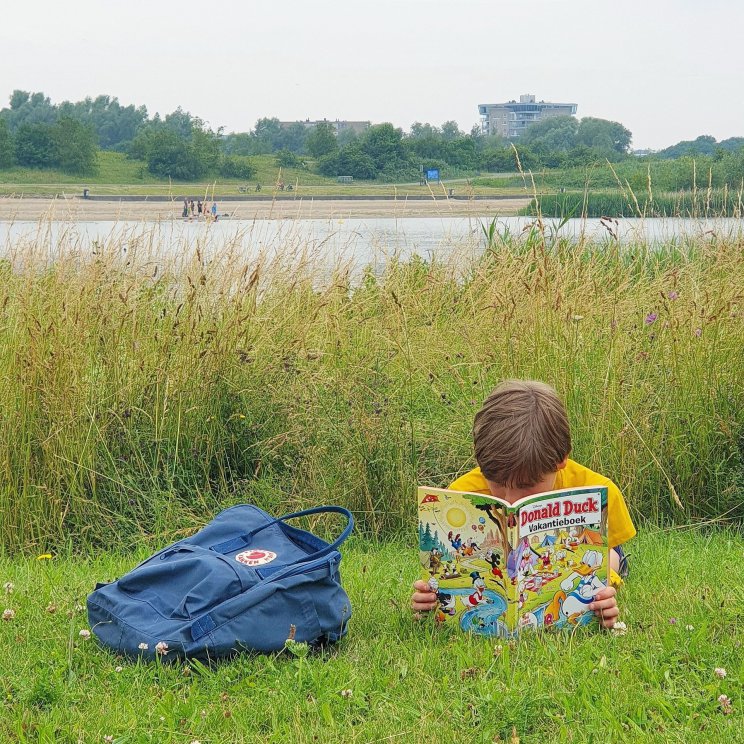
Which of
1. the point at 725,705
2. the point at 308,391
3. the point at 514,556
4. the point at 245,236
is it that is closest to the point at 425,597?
the point at 514,556

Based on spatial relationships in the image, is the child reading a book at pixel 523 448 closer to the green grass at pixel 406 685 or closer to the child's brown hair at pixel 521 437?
the child's brown hair at pixel 521 437

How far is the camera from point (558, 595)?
2795 mm

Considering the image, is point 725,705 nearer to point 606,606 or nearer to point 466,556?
point 606,606

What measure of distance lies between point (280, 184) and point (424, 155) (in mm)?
10952

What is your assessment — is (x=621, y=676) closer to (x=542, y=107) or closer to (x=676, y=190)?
(x=676, y=190)

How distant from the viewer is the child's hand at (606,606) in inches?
111

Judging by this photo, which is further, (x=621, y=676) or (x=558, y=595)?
(x=558, y=595)

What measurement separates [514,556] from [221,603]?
2.77 feet

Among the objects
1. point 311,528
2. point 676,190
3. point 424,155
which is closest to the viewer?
point 311,528

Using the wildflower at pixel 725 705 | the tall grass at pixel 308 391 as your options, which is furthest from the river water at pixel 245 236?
the wildflower at pixel 725 705

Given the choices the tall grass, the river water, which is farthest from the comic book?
the river water

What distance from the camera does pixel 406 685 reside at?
258cm

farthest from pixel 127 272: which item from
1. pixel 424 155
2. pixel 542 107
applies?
pixel 542 107

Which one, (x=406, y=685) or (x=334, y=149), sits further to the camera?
(x=334, y=149)
